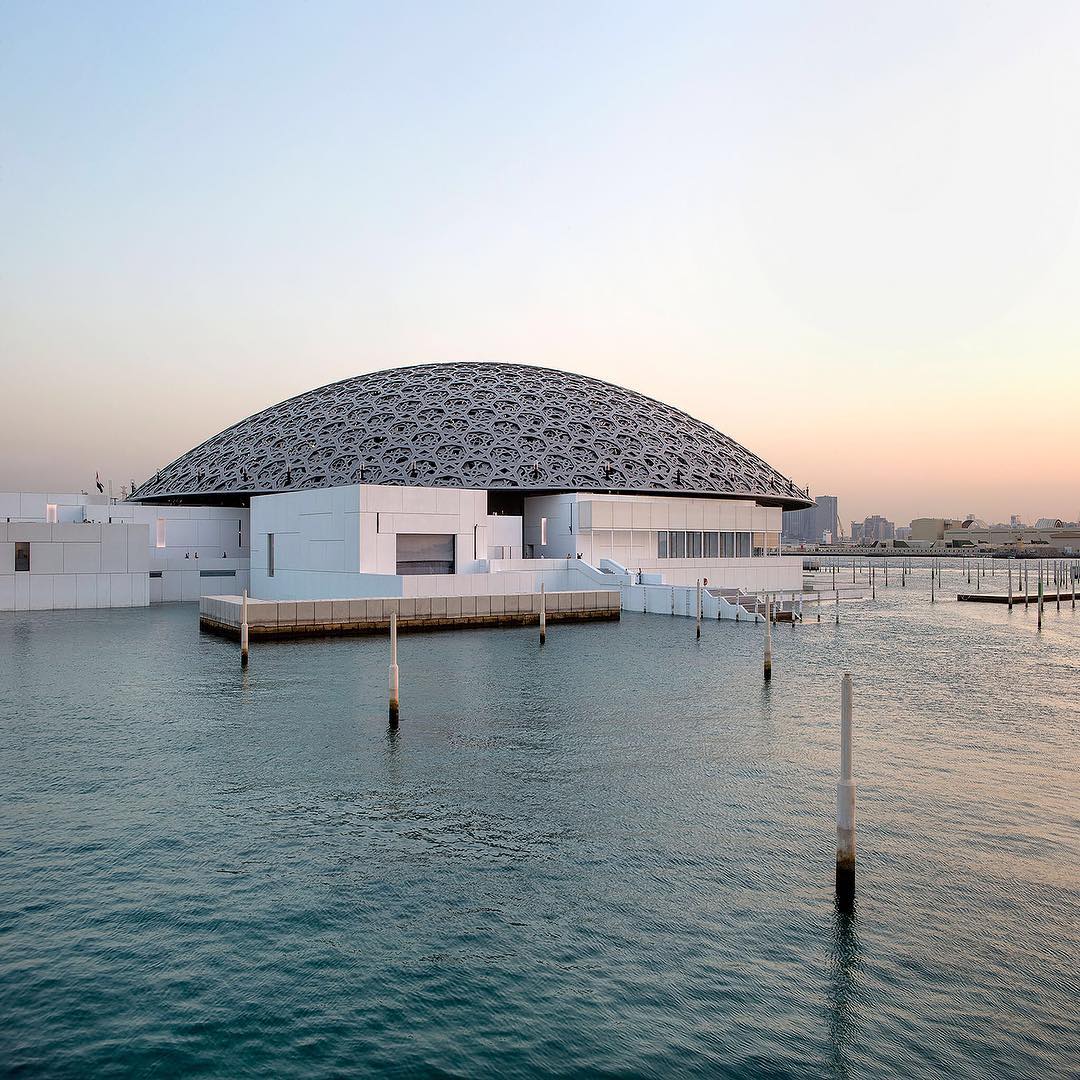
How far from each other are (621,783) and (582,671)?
51.2 ft

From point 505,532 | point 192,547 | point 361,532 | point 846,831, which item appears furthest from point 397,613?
point 846,831

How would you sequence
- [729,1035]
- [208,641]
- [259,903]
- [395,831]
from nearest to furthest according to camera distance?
→ [729,1035] < [259,903] < [395,831] < [208,641]

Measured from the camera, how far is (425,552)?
56688mm

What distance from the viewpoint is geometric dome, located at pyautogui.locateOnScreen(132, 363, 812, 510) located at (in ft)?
237

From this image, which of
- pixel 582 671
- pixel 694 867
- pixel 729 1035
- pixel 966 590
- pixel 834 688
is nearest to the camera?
pixel 729 1035

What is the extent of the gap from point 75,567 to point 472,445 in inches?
1207

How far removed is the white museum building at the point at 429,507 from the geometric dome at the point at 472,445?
0.68 feet

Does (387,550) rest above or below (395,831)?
above

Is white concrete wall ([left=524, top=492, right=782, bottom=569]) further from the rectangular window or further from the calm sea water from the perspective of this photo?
the calm sea water

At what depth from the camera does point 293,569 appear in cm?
6116

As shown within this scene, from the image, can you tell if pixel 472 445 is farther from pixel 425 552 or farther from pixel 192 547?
pixel 192 547

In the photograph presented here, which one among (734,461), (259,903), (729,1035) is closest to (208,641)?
(259,903)

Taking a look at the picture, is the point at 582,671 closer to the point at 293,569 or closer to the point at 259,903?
the point at 259,903

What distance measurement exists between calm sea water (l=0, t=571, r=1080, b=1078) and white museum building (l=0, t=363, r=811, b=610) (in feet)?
93.3
